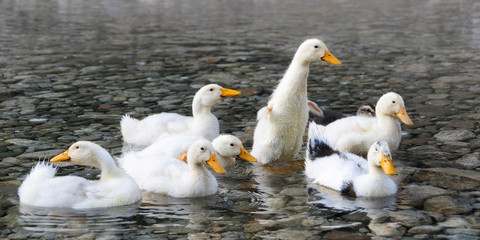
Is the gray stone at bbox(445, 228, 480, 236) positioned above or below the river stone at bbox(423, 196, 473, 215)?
below

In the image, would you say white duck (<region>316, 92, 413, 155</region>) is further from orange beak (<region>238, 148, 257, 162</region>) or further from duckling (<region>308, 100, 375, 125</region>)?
orange beak (<region>238, 148, 257, 162</region>)

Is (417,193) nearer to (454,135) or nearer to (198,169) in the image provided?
(198,169)

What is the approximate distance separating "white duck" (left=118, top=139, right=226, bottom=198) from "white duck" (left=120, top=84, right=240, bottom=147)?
4.71 ft

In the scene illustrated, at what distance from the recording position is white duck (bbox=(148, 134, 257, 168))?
778 cm

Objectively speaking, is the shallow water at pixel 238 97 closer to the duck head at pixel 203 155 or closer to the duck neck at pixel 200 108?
the duck head at pixel 203 155

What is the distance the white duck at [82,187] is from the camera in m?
6.54

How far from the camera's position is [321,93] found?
38.8ft

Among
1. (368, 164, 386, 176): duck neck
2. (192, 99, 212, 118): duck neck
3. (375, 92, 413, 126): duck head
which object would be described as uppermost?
(375, 92, 413, 126): duck head

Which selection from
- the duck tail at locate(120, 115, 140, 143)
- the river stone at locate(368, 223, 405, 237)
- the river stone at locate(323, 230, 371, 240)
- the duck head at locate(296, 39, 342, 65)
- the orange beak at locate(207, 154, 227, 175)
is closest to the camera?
the river stone at locate(323, 230, 371, 240)

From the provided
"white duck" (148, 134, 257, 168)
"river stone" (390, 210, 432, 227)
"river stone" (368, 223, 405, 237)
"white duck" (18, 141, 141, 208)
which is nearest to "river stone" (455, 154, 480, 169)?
"river stone" (390, 210, 432, 227)

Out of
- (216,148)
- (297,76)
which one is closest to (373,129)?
(297,76)

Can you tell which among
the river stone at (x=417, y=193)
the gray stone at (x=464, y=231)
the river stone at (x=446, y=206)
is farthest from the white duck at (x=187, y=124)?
the gray stone at (x=464, y=231)

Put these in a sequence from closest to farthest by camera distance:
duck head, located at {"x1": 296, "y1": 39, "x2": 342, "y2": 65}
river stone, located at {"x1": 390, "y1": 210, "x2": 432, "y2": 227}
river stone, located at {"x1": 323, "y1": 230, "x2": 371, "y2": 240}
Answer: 1. river stone, located at {"x1": 323, "y1": 230, "x2": 371, "y2": 240}
2. river stone, located at {"x1": 390, "y1": 210, "x2": 432, "y2": 227}
3. duck head, located at {"x1": 296, "y1": 39, "x2": 342, "y2": 65}

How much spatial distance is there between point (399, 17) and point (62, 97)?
1537 centimetres
